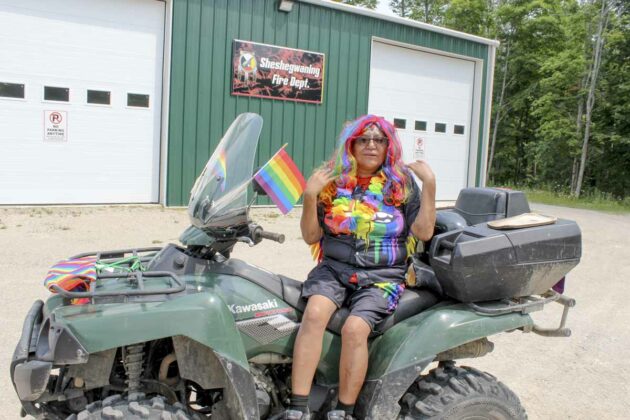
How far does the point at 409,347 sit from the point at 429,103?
1272cm

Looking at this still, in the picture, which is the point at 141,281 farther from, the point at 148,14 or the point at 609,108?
the point at 609,108

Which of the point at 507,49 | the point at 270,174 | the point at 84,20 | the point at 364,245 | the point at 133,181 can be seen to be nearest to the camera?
the point at 270,174

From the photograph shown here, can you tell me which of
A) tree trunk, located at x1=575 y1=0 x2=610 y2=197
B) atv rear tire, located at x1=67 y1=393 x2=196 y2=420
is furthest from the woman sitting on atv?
tree trunk, located at x1=575 y1=0 x2=610 y2=197

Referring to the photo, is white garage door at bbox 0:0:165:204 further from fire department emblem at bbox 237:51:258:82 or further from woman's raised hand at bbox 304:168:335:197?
woman's raised hand at bbox 304:168:335:197

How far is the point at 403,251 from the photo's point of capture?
2791 millimetres

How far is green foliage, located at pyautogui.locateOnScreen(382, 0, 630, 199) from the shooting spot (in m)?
20.0

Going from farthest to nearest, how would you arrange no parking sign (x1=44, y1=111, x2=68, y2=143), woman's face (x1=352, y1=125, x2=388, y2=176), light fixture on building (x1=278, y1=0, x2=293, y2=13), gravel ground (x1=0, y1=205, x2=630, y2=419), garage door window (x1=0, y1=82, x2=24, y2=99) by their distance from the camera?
light fixture on building (x1=278, y1=0, x2=293, y2=13) → no parking sign (x1=44, y1=111, x2=68, y2=143) → garage door window (x1=0, y1=82, x2=24, y2=99) → gravel ground (x1=0, y1=205, x2=630, y2=419) → woman's face (x1=352, y1=125, x2=388, y2=176)

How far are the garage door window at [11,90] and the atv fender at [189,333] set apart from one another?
9128mm

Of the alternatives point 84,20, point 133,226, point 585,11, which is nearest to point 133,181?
point 133,226

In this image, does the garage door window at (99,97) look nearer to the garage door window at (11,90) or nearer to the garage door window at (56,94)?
the garage door window at (56,94)

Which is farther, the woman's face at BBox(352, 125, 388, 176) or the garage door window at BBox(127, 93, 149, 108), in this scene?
the garage door window at BBox(127, 93, 149, 108)

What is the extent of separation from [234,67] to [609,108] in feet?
47.8

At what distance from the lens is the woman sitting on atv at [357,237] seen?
2.45 m

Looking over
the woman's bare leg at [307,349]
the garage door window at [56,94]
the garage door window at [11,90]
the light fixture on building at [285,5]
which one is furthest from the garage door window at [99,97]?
the woman's bare leg at [307,349]
